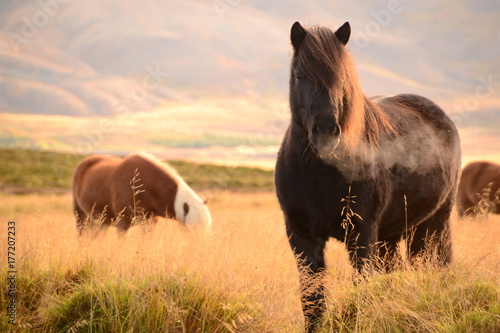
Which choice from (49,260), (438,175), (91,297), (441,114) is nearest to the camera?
(91,297)

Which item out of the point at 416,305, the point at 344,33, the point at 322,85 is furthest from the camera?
the point at 344,33

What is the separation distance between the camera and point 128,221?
8.94 metres

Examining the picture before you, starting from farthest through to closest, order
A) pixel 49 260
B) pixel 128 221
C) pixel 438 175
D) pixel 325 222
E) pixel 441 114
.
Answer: pixel 128 221 → pixel 441 114 → pixel 438 175 → pixel 49 260 → pixel 325 222

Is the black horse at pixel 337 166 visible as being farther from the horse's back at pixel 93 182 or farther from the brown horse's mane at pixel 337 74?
the horse's back at pixel 93 182

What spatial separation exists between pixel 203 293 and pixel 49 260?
1756 millimetres

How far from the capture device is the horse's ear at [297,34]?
391 centimetres

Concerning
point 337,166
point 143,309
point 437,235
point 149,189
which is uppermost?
point 337,166

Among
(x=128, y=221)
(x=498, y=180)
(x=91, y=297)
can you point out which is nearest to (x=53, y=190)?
(x=128, y=221)

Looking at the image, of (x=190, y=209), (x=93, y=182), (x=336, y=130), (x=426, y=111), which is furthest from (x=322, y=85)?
(x=93, y=182)

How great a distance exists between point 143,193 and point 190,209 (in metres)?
1.04

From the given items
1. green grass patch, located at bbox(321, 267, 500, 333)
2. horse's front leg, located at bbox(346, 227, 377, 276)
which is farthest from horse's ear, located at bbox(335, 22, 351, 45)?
green grass patch, located at bbox(321, 267, 500, 333)

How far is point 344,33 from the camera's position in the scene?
4.06 meters

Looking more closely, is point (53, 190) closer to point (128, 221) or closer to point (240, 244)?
point (128, 221)

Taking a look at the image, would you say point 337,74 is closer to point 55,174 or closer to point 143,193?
point 143,193
